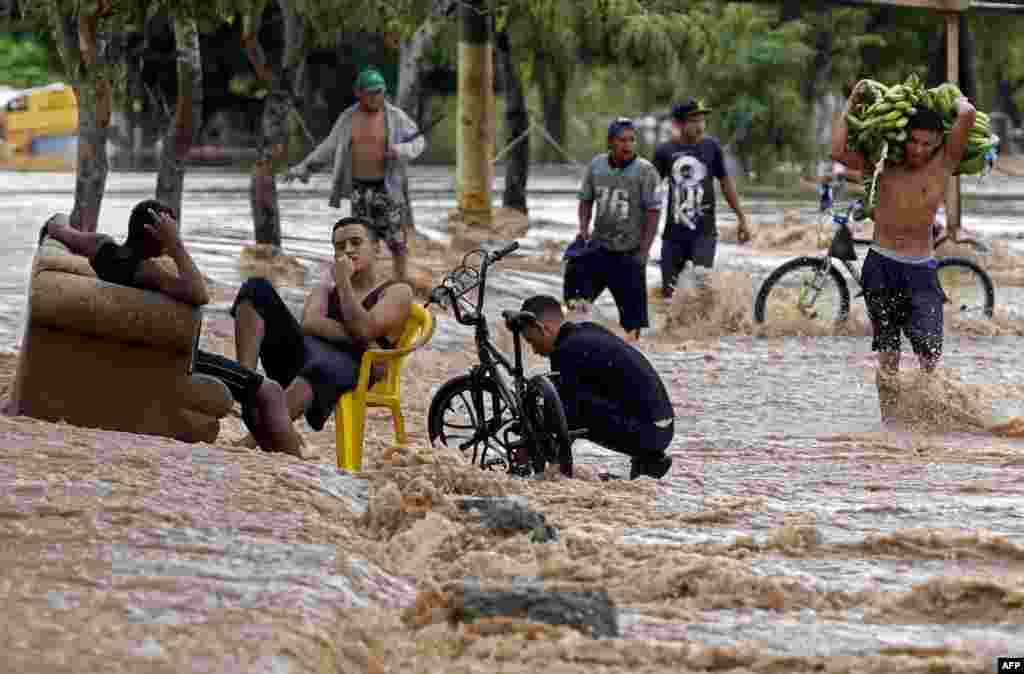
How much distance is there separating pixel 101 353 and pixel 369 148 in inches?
348

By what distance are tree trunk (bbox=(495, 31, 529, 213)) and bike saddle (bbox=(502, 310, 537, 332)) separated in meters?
18.6

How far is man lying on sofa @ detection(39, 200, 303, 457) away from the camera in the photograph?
8078mm

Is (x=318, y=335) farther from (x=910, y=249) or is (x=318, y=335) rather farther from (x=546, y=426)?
(x=910, y=249)

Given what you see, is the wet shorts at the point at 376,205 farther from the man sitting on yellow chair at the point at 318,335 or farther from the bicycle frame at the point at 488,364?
the bicycle frame at the point at 488,364

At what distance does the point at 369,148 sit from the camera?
16.8 m

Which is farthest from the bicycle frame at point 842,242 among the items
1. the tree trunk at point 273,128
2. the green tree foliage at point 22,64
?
the green tree foliage at point 22,64

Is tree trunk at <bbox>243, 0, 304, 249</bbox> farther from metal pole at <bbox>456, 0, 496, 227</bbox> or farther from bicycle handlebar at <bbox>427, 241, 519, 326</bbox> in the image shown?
bicycle handlebar at <bbox>427, 241, 519, 326</bbox>

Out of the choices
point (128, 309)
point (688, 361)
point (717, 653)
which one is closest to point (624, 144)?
point (688, 361)

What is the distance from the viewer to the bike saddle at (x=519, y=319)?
878 centimetres

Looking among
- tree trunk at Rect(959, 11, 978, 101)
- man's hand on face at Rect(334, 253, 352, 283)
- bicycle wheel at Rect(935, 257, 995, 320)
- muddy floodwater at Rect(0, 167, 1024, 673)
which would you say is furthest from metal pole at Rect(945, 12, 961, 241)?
tree trunk at Rect(959, 11, 978, 101)

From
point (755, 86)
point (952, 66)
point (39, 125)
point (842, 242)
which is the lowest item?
point (39, 125)

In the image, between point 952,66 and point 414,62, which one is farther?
point 414,62

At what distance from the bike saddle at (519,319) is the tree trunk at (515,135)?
18.6m

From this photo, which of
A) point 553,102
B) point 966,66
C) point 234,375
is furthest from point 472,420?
point 553,102
